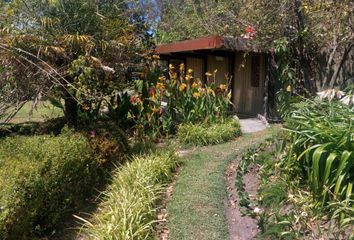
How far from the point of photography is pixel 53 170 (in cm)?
444

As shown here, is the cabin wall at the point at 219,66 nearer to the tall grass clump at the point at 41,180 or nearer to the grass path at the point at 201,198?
the grass path at the point at 201,198

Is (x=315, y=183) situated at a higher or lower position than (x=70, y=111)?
lower

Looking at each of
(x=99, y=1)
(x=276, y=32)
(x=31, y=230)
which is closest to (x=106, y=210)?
(x=31, y=230)

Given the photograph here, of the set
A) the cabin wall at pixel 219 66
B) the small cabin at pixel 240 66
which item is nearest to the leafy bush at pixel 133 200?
the small cabin at pixel 240 66

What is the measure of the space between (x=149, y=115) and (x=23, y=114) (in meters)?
9.94

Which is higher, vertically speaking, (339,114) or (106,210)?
(339,114)

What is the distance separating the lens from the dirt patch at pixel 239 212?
3964 millimetres

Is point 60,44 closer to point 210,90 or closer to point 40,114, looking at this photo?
point 210,90

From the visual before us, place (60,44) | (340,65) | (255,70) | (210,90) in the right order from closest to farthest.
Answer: (60,44)
(210,90)
(340,65)
(255,70)

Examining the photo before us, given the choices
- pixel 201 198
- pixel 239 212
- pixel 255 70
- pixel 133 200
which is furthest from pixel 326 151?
pixel 255 70

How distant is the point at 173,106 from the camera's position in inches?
372

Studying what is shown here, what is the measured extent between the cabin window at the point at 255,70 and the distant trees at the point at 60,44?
239 inches

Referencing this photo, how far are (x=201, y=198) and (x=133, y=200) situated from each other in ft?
3.13

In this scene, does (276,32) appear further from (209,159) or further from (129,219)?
(129,219)
